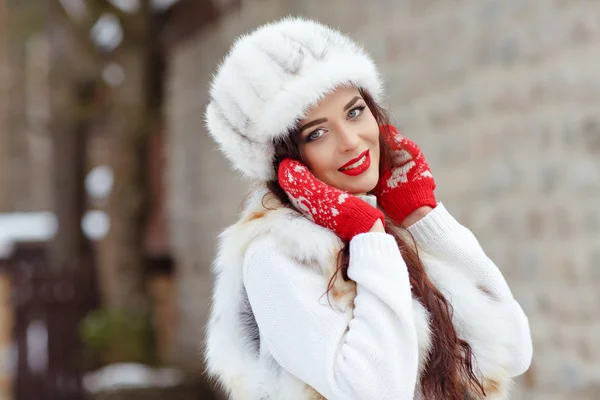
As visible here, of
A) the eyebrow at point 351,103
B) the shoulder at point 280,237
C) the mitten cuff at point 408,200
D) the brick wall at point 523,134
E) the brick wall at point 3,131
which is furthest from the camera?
the brick wall at point 3,131

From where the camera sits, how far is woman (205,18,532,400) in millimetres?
1734

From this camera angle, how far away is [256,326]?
1971 mm

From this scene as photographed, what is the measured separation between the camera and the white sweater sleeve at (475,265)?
1.96 m

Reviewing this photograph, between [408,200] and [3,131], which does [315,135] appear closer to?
[408,200]

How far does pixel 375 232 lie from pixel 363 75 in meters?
0.38

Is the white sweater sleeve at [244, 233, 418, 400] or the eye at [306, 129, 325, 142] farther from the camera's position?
the eye at [306, 129, 325, 142]

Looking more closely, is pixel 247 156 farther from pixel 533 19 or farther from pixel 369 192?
pixel 533 19

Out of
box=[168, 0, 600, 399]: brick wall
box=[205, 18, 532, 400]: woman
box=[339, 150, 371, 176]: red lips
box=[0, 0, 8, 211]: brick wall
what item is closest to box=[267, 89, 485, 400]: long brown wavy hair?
box=[205, 18, 532, 400]: woman

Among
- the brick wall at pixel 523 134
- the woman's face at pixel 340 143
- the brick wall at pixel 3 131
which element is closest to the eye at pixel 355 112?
the woman's face at pixel 340 143

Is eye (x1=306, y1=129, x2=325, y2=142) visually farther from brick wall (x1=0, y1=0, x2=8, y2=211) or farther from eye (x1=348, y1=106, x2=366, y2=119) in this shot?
brick wall (x1=0, y1=0, x2=8, y2=211)

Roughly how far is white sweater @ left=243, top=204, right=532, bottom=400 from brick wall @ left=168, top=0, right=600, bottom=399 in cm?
205

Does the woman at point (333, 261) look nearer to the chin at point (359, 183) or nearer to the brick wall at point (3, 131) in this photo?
the chin at point (359, 183)

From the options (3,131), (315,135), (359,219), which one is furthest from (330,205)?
(3,131)

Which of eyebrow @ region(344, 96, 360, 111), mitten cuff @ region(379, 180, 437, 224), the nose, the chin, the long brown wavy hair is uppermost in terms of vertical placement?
eyebrow @ region(344, 96, 360, 111)
